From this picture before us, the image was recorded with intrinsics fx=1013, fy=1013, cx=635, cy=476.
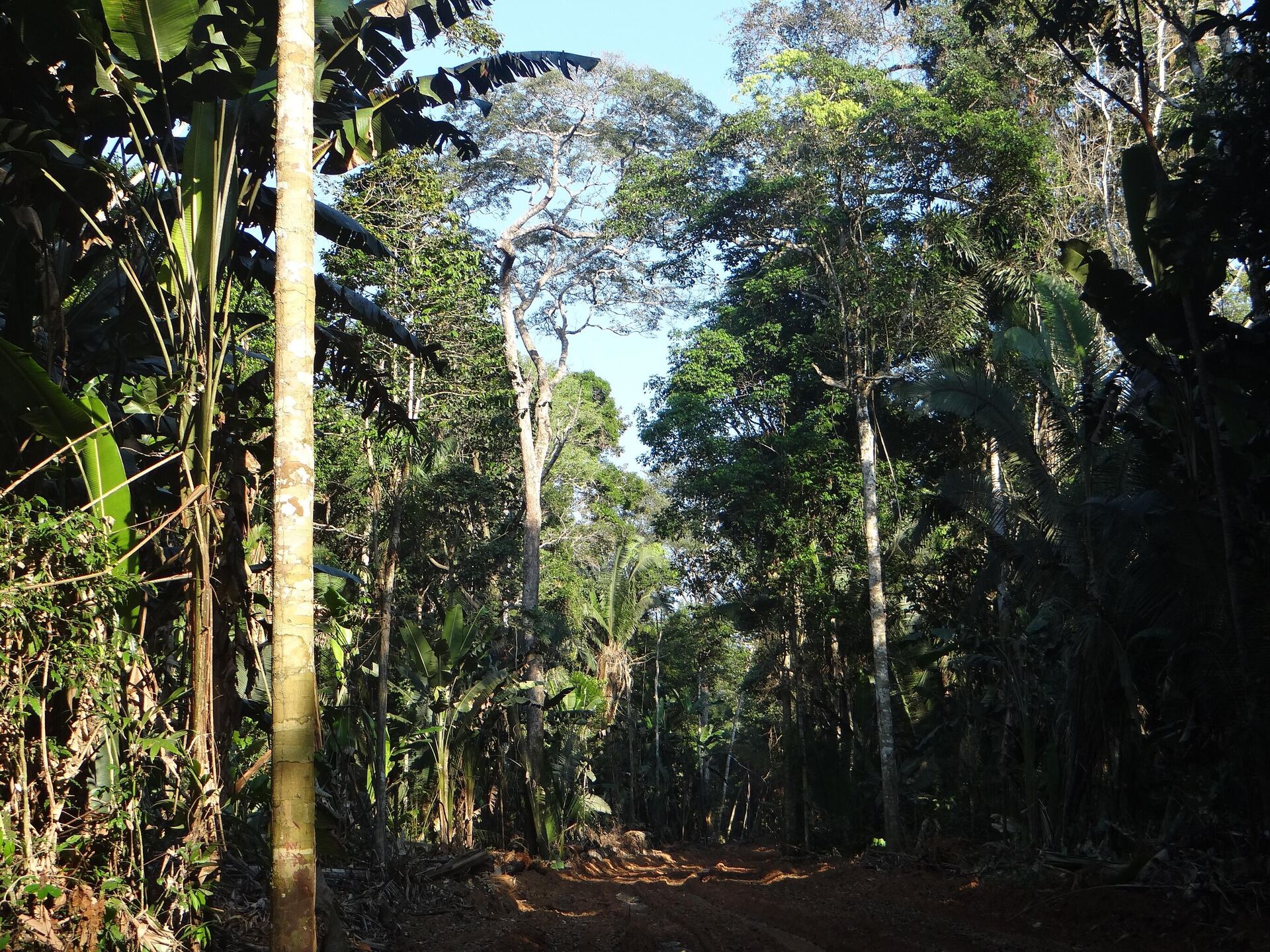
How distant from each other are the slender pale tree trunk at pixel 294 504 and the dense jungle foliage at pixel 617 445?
0.12m

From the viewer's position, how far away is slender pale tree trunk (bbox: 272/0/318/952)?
427 cm

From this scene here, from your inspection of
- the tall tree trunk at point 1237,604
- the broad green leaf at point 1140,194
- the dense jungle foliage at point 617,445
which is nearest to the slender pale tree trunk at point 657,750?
the dense jungle foliage at point 617,445

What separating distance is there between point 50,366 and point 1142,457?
987cm

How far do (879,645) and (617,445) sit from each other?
14.5 meters

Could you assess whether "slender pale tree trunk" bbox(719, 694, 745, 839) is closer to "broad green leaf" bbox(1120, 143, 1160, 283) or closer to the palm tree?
the palm tree

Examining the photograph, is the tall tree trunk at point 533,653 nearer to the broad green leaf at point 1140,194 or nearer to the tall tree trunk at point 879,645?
the tall tree trunk at point 879,645

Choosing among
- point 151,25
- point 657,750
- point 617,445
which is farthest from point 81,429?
point 657,750

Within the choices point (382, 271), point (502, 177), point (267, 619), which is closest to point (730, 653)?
point (502, 177)

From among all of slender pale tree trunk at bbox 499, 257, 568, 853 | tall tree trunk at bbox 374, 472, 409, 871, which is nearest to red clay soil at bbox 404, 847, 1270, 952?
tall tree trunk at bbox 374, 472, 409, 871

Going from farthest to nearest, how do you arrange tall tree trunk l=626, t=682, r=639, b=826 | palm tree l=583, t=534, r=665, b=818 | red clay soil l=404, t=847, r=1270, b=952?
tall tree trunk l=626, t=682, r=639, b=826 → palm tree l=583, t=534, r=665, b=818 → red clay soil l=404, t=847, r=1270, b=952

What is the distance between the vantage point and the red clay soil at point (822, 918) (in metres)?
8.27

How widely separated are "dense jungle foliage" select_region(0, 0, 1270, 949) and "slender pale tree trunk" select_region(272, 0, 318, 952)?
124 mm

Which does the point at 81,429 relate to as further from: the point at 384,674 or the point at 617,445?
the point at 617,445

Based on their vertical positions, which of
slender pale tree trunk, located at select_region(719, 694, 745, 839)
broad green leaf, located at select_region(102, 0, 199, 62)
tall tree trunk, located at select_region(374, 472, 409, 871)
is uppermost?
broad green leaf, located at select_region(102, 0, 199, 62)
